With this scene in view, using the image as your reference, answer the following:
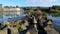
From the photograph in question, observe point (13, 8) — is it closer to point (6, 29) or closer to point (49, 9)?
point (49, 9)

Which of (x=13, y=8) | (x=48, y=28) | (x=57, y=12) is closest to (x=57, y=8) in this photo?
(x=57, y=12)

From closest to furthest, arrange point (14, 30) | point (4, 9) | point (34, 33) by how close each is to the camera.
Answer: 1. point (34, 33)
2. point (14, 30)
3. point (4, 9)

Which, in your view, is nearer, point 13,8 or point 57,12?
point 57,12

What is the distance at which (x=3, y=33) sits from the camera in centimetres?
1588

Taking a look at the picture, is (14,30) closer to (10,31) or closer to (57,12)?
(10,31)

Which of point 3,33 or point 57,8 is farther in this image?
point 57,8

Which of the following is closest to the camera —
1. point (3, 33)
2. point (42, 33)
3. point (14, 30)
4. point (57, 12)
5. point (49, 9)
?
point (3, 33)

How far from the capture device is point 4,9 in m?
114

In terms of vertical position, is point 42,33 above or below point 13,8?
above

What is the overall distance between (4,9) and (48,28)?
96.3 m

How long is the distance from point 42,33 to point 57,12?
188 ft

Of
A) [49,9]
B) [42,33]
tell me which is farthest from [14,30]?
[49,9]

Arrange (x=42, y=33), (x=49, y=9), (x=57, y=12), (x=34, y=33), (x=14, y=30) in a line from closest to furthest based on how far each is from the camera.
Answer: (x=34, y=33), (x=14, y=30), (x=42, y=33), (x=57, y=12), (x=49, y=9)

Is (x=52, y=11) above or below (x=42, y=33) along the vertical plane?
below
